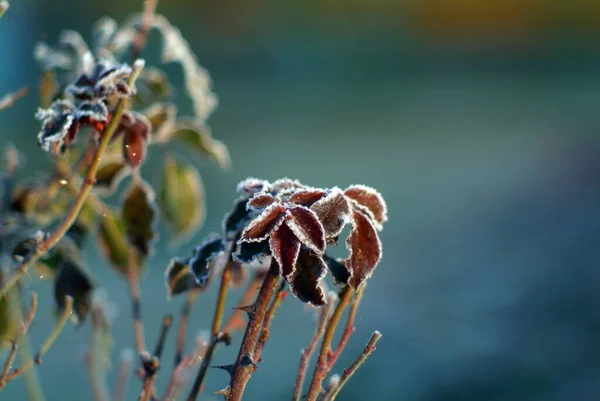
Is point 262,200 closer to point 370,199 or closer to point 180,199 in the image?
point 370,199

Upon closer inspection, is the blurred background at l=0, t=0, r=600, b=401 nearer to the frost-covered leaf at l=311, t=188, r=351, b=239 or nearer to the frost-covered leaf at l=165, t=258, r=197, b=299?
the frost-covered leaf at l=165, t=258, r=197, b=299

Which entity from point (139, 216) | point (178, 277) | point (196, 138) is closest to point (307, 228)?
point (178, 277)

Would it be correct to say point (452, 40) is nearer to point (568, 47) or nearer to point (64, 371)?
point (568, 47)

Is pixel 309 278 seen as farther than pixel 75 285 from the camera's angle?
No

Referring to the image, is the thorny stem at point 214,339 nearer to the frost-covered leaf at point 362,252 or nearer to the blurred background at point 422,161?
the frost-covered leaf at point 362,252

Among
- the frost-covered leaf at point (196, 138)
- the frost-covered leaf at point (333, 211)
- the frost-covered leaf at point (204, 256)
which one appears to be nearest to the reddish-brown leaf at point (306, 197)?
the frost-covered leaf at point (333, 211)

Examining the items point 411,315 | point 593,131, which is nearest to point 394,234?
point 411,315
